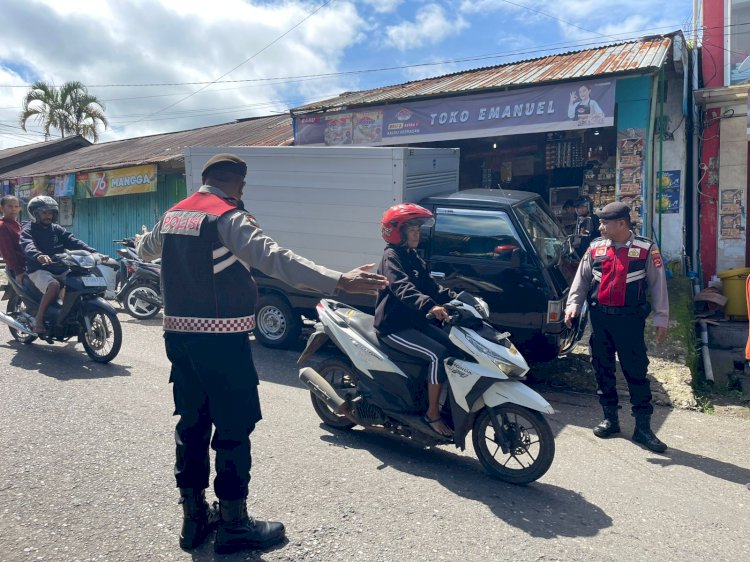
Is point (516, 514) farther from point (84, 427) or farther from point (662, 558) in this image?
Answer: point (84, 427)

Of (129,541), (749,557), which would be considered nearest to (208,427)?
(129,541)

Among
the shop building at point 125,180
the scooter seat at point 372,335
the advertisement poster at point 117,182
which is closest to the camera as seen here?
the scooter seat at point 372,335

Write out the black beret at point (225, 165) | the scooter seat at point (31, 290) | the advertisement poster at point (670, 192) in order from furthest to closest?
the advertisement poster at point (670, 192)
the scooter seat at point (31, 290)
the black beret at point (225, 165)

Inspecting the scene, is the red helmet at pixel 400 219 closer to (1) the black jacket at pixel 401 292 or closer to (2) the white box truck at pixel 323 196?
(1) the black jacket at pixel 401 292

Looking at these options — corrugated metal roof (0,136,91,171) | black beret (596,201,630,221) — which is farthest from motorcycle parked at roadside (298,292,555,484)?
corrugated metal roof (0,136,91,171)

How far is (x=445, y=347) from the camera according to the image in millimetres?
4375

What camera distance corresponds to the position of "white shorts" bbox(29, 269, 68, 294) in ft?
23.0

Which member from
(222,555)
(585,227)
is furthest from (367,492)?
(585,227)

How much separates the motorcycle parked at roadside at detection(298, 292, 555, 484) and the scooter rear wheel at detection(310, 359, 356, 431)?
18mm

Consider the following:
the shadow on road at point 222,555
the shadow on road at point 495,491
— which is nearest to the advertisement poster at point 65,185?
the shadow on road at point 495,491

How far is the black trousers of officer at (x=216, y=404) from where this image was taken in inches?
122

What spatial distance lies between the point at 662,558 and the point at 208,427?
2.32m

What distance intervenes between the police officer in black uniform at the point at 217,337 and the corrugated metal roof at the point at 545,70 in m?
7.87

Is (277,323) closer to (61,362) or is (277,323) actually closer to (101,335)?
(101,335)
